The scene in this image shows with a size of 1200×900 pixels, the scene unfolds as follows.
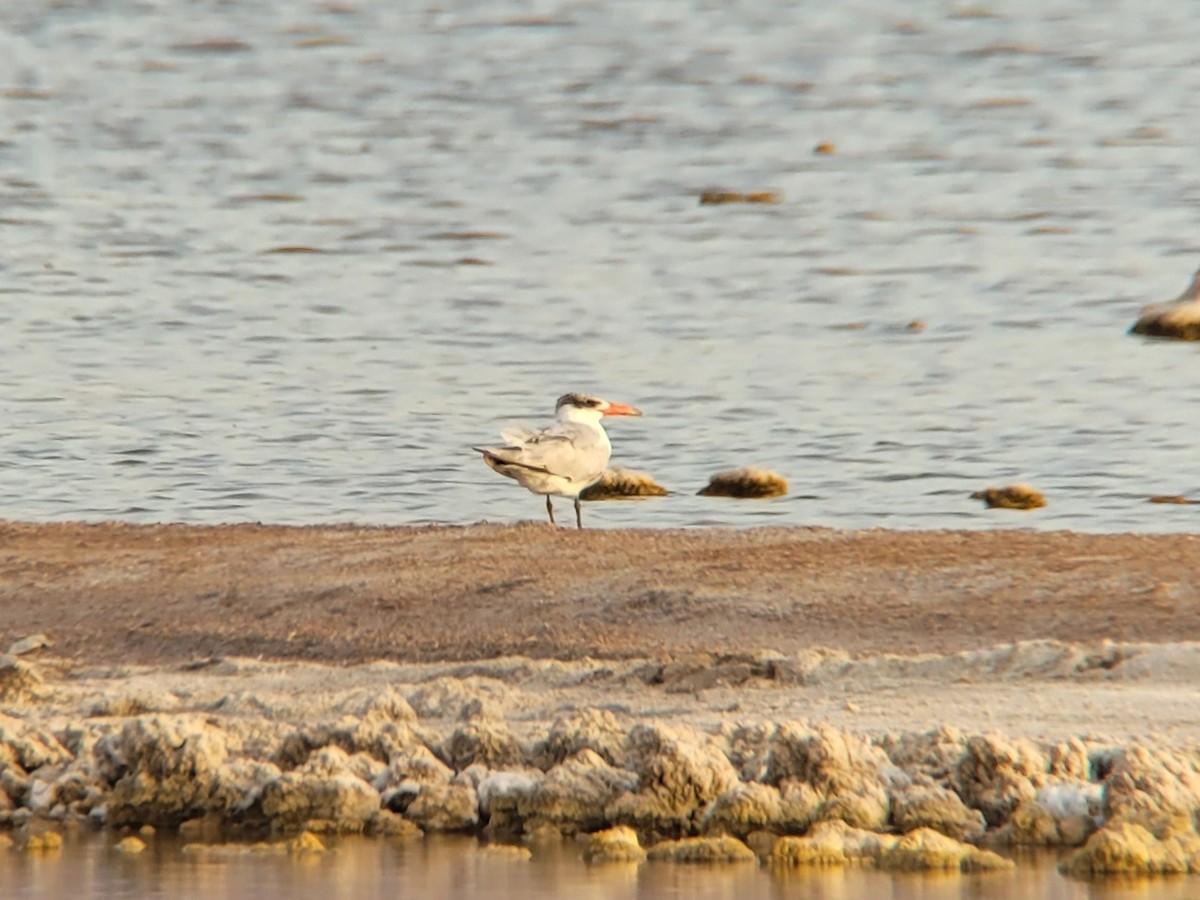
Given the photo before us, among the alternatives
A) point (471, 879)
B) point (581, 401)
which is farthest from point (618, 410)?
point (471, 879)

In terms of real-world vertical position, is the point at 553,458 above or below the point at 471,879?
above

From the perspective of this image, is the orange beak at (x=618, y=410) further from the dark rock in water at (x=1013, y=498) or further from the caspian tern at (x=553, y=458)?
the dark rock in water at (x=1013, y=498)

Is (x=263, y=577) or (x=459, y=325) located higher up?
(x=459, y=325)

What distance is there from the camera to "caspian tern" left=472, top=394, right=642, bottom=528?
10555mm

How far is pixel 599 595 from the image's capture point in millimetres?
8320

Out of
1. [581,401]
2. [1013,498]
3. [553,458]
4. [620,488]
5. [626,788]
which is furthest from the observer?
[620,488]

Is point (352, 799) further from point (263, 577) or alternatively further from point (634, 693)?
point (263, 577)

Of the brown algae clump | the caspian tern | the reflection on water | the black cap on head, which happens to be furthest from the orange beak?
the reflection on water

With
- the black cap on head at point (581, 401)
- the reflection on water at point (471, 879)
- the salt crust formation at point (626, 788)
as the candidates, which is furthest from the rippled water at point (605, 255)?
the reflection on water at point (471, 879)

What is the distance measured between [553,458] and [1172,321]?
499 cm

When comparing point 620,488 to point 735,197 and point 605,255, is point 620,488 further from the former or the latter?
point 735,197

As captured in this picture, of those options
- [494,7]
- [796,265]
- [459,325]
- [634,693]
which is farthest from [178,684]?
[494,7]

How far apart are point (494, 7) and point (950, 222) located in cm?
1153

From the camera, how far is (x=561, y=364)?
13945mm
